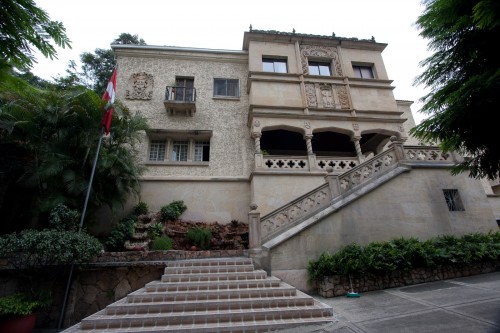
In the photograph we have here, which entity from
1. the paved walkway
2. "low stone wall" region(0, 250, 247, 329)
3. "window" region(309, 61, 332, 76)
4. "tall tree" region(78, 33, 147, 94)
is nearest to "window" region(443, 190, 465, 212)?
the paved walkway

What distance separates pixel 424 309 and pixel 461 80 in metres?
4.28

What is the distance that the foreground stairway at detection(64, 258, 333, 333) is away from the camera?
4.11m

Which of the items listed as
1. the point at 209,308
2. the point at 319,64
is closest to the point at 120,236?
the point at 209,308

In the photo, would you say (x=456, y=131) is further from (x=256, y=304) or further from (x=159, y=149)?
(x=159, y=149)

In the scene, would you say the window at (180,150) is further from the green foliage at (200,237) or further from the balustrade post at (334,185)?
the balustrade post at (334,185)

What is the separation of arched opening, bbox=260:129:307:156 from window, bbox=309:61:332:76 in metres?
4.15

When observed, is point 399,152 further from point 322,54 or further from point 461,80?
point 322,54

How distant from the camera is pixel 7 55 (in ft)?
8.25

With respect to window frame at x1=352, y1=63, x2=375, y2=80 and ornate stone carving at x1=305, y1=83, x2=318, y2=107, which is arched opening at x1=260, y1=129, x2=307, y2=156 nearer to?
ornate stone carving at x1=305, y1=83, x2=318, y2=107

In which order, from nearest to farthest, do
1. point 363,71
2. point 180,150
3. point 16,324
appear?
point 16,324 → point 180,150 → point 363,71

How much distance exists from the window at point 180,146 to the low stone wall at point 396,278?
8576 mm

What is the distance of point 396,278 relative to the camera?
21.5 feet

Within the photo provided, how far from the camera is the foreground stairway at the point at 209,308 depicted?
4105 millimetres

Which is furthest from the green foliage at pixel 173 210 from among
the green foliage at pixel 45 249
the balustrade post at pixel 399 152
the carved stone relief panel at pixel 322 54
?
the carved stone relief panel at pixel 322 54
